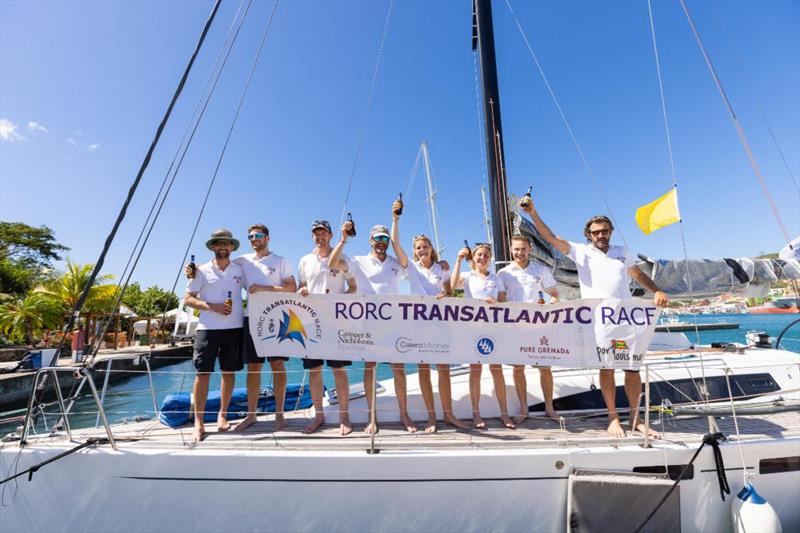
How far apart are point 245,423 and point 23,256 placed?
47585 mm

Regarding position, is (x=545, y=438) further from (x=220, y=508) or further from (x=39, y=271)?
(x=39, y=271)

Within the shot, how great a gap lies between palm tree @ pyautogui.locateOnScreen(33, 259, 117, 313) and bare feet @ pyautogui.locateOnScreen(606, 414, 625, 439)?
2725 cm

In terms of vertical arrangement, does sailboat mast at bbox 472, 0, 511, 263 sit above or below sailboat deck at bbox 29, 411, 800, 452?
above

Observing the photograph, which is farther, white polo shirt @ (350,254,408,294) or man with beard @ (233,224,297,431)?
white polo shirt @ (350,254,408,294)

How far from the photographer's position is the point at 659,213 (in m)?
4.57

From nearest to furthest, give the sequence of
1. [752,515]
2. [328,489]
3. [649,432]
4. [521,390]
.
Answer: [752,515], [328,489], [649,432], [521,390]

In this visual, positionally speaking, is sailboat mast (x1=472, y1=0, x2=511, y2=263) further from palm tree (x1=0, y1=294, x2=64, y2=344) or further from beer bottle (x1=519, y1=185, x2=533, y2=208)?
palm tree (x1=0, y1=294, x2=64, y2=344)

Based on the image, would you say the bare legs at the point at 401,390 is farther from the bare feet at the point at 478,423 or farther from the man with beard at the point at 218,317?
the man with beard at the point at 218,317

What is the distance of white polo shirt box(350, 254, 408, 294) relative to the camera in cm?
392

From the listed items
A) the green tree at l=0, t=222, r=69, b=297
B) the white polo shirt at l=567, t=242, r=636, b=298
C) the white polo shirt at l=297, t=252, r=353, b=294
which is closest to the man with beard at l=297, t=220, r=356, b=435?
the white polo shirt at l=297, t=252, r=353, b=294

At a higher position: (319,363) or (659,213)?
(659,213)

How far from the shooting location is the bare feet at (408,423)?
354cm

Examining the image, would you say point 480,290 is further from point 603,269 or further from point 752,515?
point 752,515

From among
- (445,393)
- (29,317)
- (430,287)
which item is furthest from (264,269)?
(29,317)
